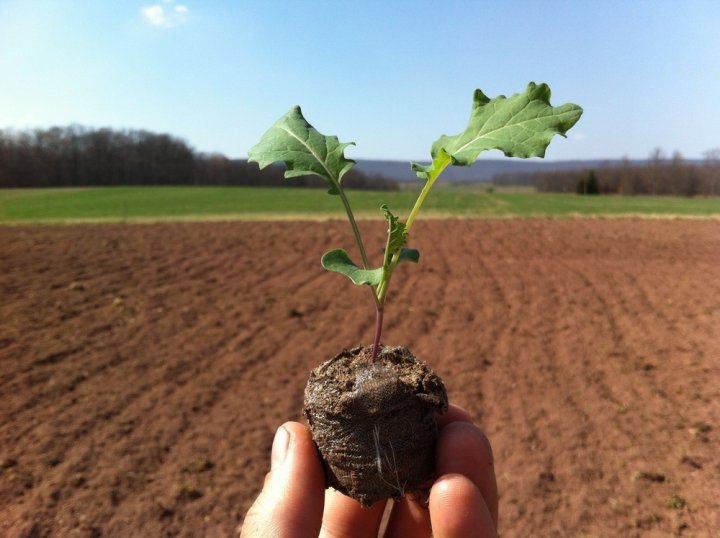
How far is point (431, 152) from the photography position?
235 cm

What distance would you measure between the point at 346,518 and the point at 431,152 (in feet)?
6.13

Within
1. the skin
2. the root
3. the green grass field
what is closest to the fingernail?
the skin

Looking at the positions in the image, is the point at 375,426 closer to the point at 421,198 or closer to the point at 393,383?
the point at 393,383

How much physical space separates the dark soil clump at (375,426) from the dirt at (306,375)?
364cm

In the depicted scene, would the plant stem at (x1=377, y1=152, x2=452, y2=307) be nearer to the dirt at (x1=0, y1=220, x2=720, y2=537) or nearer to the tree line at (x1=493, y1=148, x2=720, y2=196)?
the dirt at (x1=0, y1=220, x2=720, y2=537)

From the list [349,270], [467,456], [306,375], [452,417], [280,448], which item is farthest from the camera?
[306,375]

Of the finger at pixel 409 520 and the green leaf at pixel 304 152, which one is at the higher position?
the green leaf at pixel 304 152

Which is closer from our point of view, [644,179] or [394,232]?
[394,232]

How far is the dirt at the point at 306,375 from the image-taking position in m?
5.55

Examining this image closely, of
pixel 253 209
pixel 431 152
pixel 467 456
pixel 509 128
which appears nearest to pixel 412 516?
pixel 467 456

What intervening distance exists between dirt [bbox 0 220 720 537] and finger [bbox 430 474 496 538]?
3.76 m

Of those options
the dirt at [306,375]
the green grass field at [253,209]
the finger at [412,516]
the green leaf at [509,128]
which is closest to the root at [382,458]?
the finger at [412,516]

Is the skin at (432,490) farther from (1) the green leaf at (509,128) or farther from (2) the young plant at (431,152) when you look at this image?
(1) the green leaf at (509,128)

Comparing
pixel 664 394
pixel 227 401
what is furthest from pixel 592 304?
pixel 227 401
